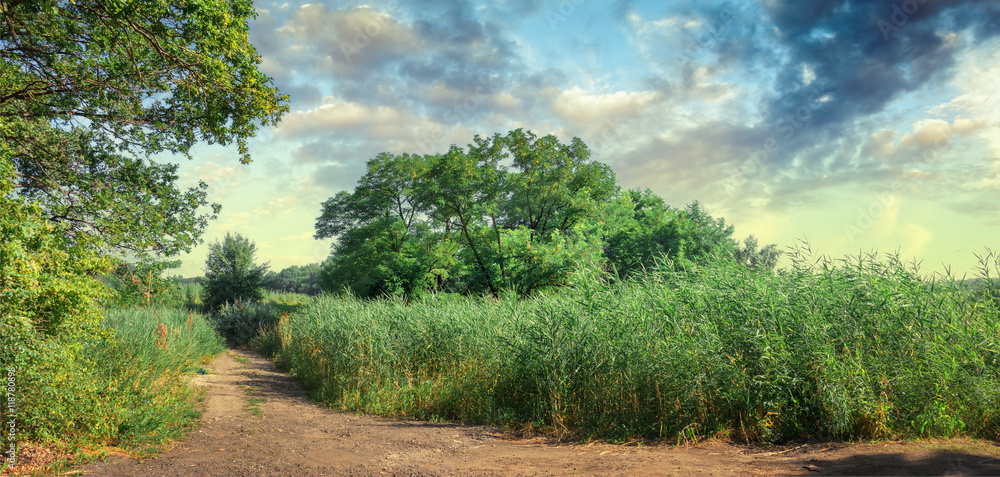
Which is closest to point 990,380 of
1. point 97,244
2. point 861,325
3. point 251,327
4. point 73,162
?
point 861,325

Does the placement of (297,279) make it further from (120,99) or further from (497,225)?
(120,99)

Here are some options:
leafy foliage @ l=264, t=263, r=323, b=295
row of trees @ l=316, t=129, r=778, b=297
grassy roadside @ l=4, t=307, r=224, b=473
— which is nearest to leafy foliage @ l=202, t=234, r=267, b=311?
row of trees @ l=316, t=129, r=778, b=297

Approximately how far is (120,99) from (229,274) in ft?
94.1

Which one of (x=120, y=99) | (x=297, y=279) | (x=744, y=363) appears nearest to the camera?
(x=744, y=363)

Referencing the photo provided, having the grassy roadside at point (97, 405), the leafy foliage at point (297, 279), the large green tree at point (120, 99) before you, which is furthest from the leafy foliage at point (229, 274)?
the leafy foliage at point (297, 279)

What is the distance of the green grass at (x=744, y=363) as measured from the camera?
618cm

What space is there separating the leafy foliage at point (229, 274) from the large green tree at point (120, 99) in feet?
83.4

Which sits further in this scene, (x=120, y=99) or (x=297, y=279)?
(x=297, y=279)

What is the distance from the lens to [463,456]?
6.52 m

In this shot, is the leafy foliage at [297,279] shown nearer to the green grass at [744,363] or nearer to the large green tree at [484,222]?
the large green tree at [484,222]

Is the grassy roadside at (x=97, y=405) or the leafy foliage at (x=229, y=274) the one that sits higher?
the leafy foliage at (x=229, y=274)

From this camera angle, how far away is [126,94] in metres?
10.7

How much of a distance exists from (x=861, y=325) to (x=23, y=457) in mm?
10327

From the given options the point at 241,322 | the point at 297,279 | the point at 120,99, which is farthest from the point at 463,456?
the point at 297,279
